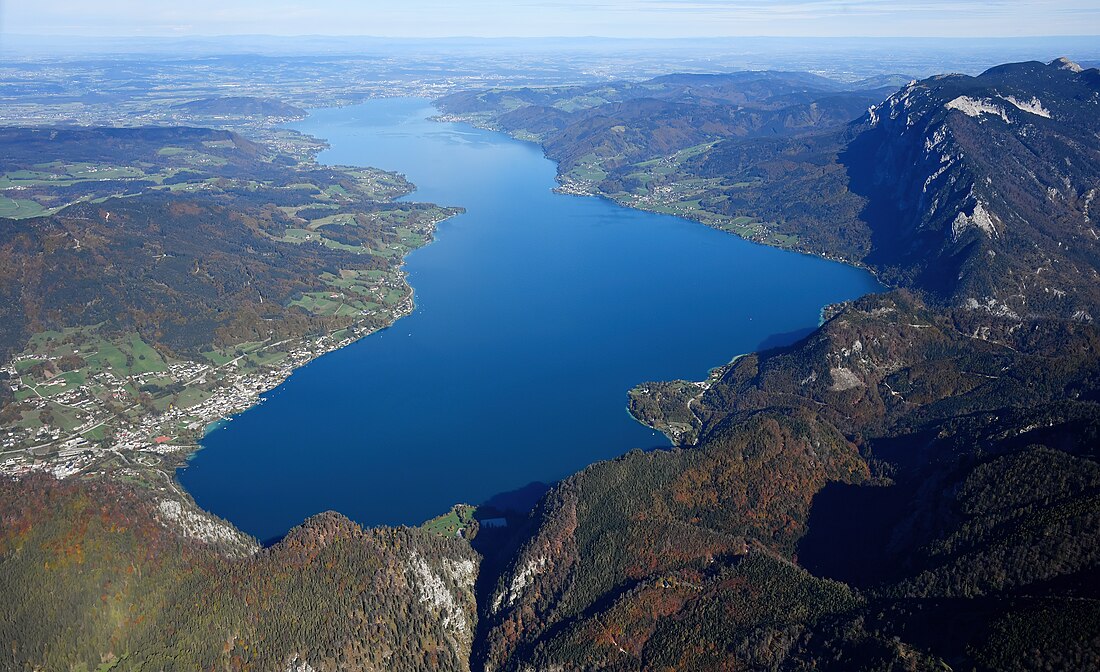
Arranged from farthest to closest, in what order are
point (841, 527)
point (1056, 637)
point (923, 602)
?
point (841, 527), point (923, 602), point (1056, 637)

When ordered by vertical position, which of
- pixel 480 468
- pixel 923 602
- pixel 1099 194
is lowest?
pixel 480 468

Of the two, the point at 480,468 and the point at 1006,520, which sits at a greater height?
the point at 1006,520

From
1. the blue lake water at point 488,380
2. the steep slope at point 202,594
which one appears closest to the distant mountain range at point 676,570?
the steep slope at point 202,594

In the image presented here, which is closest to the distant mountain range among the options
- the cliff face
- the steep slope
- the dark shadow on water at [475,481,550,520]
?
the steep slope

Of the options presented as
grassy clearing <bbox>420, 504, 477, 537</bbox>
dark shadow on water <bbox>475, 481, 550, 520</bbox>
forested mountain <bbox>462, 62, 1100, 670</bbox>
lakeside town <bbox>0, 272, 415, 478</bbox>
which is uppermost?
forested mountain <bbox>462, 62, 1100, 670</bbox>

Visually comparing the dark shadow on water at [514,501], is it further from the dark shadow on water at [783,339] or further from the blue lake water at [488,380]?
the dark shadow on water at [783,339]

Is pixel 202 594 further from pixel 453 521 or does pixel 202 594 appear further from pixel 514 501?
pixel 514 501

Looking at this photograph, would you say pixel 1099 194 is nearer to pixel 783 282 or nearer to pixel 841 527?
pixel 783 282

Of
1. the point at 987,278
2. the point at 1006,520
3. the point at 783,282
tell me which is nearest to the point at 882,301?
the point at 987,278

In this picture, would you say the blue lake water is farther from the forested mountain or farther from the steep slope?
the steep slope
